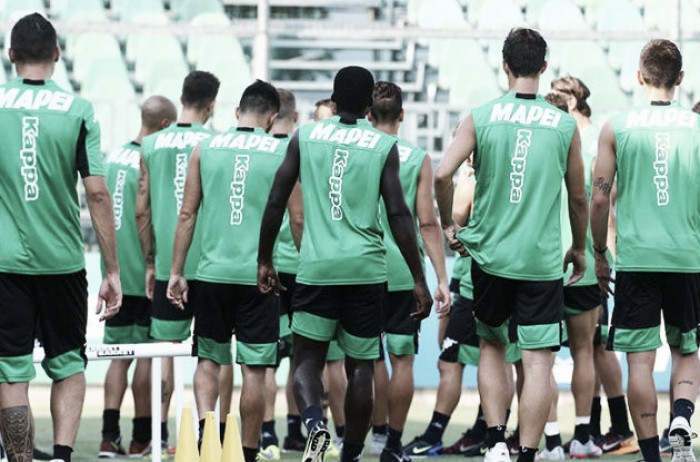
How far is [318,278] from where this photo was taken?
7098mm

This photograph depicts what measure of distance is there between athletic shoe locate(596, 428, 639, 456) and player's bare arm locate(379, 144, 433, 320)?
3.04 metres

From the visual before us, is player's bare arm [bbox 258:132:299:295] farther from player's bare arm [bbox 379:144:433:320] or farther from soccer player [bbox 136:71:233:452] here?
soccer player [bbox 136:71:233:452]

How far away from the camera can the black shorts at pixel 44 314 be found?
6672 millimetres

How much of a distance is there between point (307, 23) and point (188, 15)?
211cm

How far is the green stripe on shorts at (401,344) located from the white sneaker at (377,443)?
→ 81 cm

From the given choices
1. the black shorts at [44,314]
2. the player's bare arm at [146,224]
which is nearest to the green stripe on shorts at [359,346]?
the black shorts at [44,314]

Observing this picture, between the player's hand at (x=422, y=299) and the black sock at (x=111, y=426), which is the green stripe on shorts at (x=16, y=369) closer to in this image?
the player's hand at (x=422, y=299)

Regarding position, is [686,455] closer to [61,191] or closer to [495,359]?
[495,359]

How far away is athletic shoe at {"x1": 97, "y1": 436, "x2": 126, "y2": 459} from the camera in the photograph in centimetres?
938

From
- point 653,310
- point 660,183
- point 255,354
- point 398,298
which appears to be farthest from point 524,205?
point 255,354

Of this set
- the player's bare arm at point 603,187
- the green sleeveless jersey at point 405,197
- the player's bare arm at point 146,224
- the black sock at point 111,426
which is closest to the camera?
the player's bare arm at point 603,187

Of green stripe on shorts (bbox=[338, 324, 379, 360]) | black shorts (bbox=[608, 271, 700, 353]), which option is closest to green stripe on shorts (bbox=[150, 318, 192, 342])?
green stripe on shorts (bbox=[338, 324, 379, 360])

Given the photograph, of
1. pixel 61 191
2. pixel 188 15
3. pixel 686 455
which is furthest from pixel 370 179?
pixel 188 15

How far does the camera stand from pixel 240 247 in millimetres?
8039
